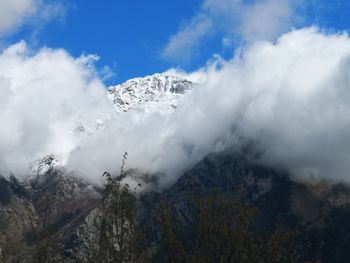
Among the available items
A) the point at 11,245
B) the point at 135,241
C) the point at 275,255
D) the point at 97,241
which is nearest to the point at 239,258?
the point at 275,255

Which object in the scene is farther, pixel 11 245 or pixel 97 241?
pixel 11 245

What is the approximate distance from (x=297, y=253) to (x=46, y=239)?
855 inches

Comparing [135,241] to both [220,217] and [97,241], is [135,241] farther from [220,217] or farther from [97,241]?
[220,217]

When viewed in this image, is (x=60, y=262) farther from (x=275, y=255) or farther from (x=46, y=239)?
(x=275, y=255)

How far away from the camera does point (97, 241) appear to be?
47312mm

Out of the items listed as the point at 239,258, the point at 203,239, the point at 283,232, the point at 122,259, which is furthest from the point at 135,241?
the point at 283,232

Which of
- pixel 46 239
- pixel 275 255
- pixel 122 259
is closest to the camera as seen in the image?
pixel 275 255

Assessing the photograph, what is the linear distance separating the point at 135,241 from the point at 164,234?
8.08 ft

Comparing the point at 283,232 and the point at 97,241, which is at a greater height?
the point at 97,241

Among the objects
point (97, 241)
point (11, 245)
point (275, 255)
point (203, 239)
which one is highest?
point (11, 245)

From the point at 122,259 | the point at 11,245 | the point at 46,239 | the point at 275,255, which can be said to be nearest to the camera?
the point at 275,255

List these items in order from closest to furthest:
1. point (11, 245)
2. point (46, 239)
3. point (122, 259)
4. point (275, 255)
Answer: point (275, 255), point (122, 259), point (46, 239), point (11, 245)

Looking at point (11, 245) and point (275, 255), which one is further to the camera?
point (11, 245)

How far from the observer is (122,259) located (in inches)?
1784
